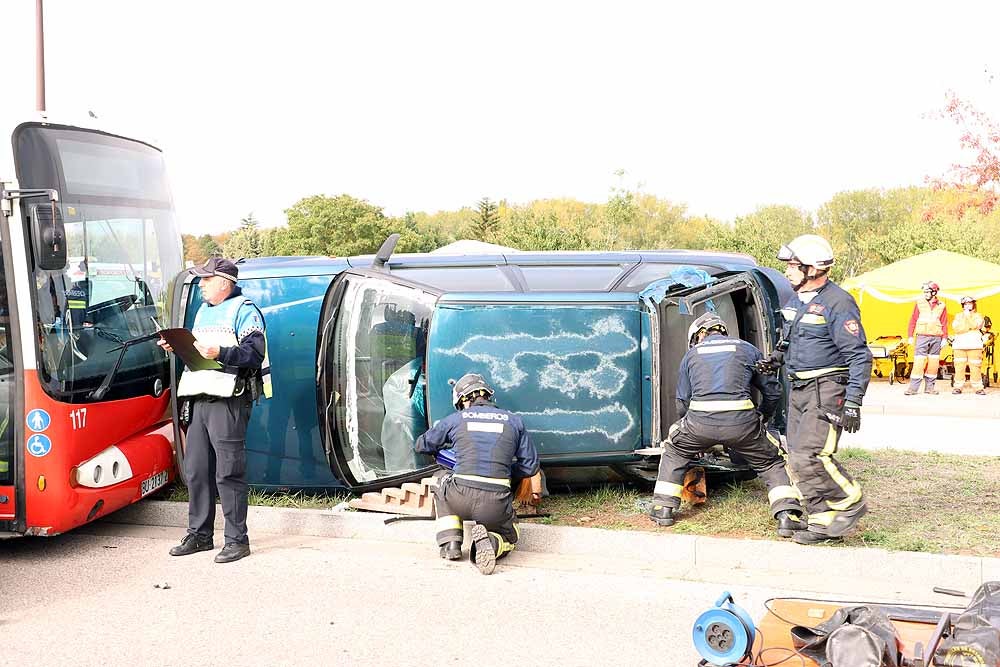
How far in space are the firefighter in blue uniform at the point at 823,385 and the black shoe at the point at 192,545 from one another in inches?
146

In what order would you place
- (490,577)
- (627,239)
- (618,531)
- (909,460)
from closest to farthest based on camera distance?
(490,577)
(618,531)
(909,460)
(627,239)

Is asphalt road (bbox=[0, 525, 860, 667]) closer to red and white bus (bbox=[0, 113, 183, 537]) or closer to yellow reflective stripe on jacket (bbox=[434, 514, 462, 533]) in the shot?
yellow reflective stripe on jacket (bbox=[434, 514, 462, 533])

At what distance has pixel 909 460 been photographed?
872cm

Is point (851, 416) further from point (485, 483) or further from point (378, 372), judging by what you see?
point (378, 372)

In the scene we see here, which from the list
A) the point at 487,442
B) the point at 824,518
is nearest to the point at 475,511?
the point at 487,442

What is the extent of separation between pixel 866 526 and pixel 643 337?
1892 mm

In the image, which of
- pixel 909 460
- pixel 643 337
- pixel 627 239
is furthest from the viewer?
pixel 627 239

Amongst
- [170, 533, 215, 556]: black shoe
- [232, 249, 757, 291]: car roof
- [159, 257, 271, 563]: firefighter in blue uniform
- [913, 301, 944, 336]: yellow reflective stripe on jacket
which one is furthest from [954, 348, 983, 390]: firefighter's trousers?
[170, 533, 215, 556]: black shoe

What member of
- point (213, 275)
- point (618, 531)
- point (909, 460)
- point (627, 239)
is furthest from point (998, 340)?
point (627, 239)

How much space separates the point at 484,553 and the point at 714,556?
1.40 meters

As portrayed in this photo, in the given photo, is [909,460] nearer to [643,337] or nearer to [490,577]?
[643,337]

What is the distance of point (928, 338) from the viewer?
15656 millimetres

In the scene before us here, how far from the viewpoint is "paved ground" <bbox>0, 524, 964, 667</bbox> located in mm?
4574

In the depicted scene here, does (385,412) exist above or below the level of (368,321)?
below
